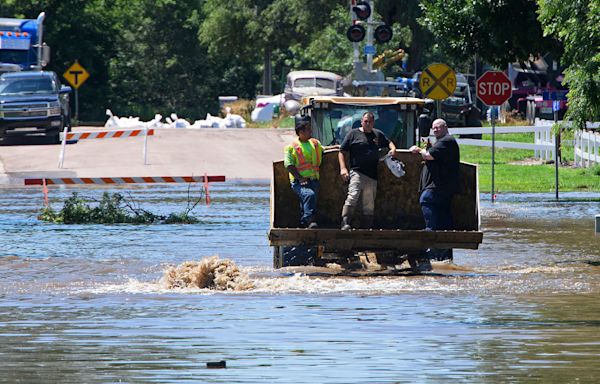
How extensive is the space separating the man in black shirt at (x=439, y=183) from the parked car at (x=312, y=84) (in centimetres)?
4617

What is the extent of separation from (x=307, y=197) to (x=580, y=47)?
4.60 metres

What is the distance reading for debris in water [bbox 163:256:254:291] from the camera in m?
16.1

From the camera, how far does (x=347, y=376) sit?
10.3 metres

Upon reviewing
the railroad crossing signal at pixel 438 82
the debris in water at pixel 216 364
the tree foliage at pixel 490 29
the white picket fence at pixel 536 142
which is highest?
the tree foliage at pixel 490 29

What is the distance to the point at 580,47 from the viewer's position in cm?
2025

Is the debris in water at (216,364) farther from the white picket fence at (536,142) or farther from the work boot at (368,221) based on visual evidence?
the white picket fence at (536,142)

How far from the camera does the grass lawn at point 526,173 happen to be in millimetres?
35250

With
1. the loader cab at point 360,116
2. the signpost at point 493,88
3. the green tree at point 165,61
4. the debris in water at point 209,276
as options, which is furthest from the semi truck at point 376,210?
the green tree at point 165,61

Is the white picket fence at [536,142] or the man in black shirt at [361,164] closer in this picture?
the man in black shirt at [361,164]

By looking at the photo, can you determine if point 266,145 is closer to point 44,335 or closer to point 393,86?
point 393,86

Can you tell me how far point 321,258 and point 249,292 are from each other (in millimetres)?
2860

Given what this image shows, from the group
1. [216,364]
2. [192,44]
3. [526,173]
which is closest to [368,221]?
[216,364]

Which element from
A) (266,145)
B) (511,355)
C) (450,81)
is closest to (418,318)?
(511,355)

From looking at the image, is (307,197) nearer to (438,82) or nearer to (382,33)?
(438,82)
